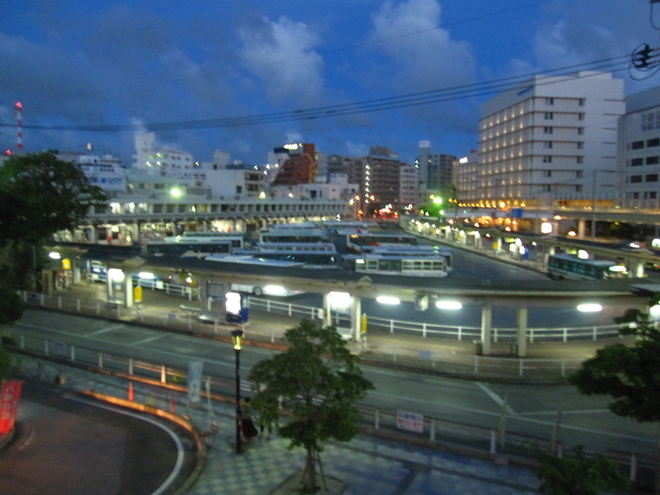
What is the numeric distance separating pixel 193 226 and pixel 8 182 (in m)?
50.2

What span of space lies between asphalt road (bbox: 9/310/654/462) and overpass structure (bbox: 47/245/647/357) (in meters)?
2.34

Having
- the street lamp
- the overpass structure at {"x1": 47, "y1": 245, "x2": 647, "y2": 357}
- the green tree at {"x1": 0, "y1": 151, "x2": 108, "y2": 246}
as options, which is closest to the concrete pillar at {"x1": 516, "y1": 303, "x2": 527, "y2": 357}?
the overpass structure at {"x1": 47, "y1": 245, "x2": 647, "y2": 357}

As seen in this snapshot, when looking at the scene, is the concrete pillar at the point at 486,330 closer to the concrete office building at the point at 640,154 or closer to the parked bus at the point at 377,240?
the parked bus at the point at 377,240

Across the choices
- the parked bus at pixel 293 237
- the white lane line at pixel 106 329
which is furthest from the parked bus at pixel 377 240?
the white lane line at pixel 106 329

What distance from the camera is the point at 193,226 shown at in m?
72.4

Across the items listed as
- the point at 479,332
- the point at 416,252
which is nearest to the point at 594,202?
the point at 416,252

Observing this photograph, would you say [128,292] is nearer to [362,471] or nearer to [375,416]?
[375,416]

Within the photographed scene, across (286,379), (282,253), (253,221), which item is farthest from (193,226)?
(286,379)

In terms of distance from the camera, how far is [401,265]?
111ft

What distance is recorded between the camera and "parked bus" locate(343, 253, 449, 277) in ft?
109

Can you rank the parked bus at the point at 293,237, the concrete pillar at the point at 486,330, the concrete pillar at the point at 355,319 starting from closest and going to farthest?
the concrete pillar at the point at 486,330, the concrete pillar at the point at 355,319, the parked bus at the point at 293,237

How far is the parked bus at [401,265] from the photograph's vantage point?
109 ft

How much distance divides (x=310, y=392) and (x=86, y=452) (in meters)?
4.83

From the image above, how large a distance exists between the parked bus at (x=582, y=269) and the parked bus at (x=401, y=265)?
707 cm
